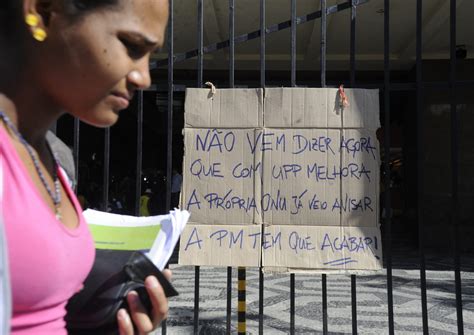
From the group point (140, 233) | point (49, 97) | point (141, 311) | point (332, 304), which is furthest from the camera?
point (332, 304)

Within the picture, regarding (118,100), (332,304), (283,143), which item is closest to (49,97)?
(118,100)

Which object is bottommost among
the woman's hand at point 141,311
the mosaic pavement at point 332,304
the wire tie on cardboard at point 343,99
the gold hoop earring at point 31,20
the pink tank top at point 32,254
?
the mosaic pavement at point 332,304

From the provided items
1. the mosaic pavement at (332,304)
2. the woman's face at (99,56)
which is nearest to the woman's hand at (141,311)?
the woman's face at (99,56)

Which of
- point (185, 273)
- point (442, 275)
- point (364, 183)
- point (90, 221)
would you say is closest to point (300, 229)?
point (364, 183)

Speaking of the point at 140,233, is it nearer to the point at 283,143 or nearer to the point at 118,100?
the point at 118,100

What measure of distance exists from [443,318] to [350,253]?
3.15 m

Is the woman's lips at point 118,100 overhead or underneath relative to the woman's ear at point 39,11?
underneath

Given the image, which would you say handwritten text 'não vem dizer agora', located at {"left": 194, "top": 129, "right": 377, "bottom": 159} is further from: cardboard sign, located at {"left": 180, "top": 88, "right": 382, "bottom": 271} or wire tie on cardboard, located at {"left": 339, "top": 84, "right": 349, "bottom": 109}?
wire tie on cardboard, located at {"left": 339, "top": 84, "right": 349, "bottom": 109}

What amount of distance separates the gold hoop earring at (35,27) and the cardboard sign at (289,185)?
207cm

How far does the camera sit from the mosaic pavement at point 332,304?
16.4ft

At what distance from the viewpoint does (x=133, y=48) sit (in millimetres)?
1056

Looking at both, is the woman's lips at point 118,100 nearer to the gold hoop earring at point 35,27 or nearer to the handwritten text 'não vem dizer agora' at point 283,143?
the gold hoop earring at point 35,27

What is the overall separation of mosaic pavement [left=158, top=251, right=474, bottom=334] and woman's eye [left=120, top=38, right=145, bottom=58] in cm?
402

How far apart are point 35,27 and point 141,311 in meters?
0.64
